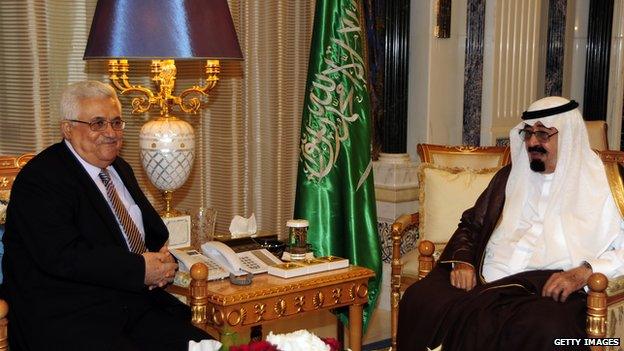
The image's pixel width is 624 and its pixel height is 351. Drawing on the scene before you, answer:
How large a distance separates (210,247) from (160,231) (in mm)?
260

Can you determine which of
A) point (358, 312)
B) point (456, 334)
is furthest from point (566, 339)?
point (358, 312)

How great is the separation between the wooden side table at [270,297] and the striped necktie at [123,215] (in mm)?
262

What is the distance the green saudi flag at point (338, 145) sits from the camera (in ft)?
14.8

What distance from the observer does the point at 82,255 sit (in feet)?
9.09

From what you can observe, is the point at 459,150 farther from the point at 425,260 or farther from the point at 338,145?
the point at 425,260

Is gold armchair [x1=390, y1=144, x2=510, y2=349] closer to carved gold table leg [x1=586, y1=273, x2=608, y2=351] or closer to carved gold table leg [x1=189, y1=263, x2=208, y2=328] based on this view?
carved gold table leg [x1=586, y1=273, x2=608, y2=351]

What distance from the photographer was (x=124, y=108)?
417 cm

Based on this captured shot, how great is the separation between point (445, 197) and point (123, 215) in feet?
6.22

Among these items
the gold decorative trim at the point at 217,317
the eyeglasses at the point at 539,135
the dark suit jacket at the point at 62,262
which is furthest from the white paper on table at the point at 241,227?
the eyeglasses at the point at 539,135

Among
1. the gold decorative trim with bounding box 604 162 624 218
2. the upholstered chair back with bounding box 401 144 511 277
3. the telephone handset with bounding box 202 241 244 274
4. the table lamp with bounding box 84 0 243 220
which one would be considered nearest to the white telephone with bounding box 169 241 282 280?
the telephone handset with bounding box 202 241 244 274

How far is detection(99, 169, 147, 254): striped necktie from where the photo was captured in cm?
306

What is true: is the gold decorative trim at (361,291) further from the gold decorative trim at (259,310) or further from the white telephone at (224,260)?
the gold decorative trim at (259,310)

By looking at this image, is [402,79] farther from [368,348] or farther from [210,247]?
[210,247]

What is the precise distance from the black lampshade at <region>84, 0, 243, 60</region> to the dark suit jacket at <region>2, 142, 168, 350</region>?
0.55 metres
